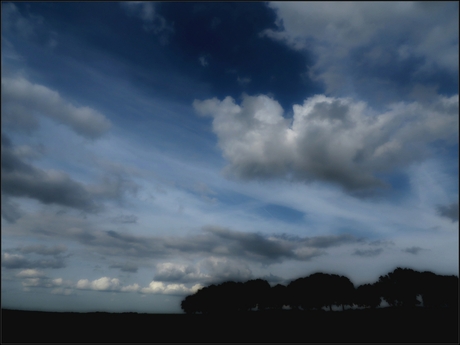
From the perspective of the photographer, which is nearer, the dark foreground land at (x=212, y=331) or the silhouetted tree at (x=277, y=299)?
the dark foreground land at (x=212, y=331)

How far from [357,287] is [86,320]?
124m

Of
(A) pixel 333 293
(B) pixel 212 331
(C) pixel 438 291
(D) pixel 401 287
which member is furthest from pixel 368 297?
(B) pixel 212 331

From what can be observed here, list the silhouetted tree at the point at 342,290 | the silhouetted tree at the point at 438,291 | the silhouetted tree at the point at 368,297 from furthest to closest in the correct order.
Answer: the silhouetted tree at the point at 368,297, the silhouetted tree at the point at 342,290, the silhouetted tree at the point at 438,291

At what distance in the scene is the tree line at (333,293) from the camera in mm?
125625

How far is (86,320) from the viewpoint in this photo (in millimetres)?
71875

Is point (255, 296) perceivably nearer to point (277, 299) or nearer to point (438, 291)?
point (277, 299)

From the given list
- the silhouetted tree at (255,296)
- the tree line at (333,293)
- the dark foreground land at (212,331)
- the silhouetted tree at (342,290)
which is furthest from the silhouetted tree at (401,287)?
the silhouetted tree at (255,296)

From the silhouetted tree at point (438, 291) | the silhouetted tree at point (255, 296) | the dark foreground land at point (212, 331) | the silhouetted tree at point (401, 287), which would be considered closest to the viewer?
the dark foreground land at point (212, 331)

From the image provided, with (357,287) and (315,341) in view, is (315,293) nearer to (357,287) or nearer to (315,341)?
(357,287)

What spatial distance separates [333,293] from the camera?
13362 cm

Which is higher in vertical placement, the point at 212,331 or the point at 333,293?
the point at 333,293

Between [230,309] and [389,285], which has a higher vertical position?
[389,285]

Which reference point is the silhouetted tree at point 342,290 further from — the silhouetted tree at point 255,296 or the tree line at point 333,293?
the silhouetted tree at point 255,296

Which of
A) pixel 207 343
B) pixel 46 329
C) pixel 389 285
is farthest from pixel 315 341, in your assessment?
pixel 389 285
